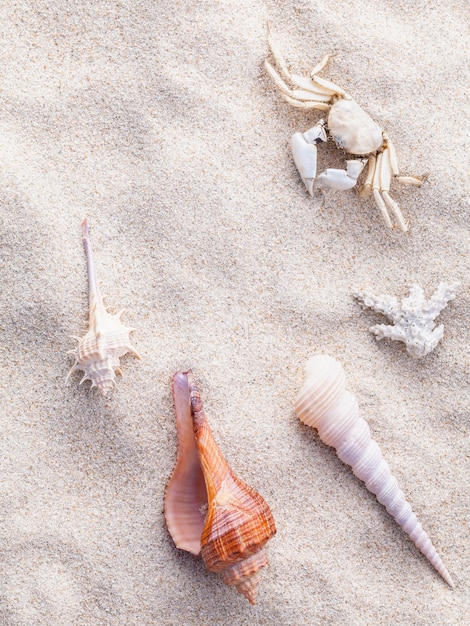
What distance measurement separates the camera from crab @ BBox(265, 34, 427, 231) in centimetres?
234

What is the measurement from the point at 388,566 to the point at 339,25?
1812mm

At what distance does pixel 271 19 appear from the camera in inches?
94.8

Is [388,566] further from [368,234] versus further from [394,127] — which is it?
[394,127]

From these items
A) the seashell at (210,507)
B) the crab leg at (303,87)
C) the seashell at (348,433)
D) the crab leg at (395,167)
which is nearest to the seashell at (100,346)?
the seashell at (210,507)

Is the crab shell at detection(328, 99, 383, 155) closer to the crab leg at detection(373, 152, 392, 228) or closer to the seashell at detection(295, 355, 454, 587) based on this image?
the crab leg at detection(373, 152, 392, 228)

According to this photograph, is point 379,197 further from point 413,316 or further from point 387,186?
point 413,316

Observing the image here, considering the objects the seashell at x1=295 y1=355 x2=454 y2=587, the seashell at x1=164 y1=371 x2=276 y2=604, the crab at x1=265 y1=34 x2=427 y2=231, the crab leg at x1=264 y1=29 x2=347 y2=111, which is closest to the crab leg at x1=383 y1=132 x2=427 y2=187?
the crab at x1=265 y1=34 x2=427 y2=231

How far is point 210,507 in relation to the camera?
214cm

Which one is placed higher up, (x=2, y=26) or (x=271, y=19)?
(x=271, y=19)

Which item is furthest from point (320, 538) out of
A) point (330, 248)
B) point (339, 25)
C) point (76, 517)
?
point (339, 25)

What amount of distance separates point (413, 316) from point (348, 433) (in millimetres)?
442

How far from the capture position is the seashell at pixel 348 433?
7.30 feet

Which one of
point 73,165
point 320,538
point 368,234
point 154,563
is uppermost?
point 368,234

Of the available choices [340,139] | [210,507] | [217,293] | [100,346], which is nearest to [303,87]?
[340,139]
